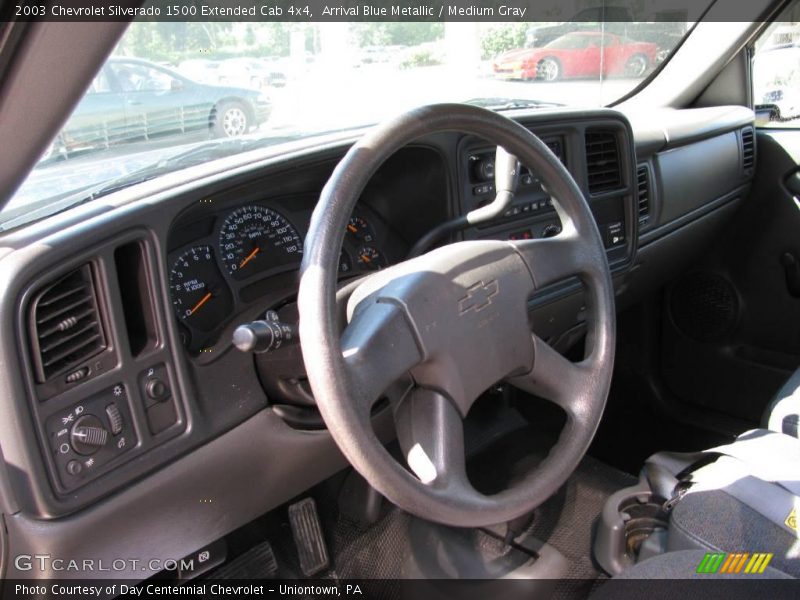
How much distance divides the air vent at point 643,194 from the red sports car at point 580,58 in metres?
0.42

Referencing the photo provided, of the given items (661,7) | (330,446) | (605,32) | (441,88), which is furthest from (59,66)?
(661,7)

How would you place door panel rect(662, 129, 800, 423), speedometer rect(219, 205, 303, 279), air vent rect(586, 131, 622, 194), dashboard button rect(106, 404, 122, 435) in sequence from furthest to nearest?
door panel rect(662, 129, 800, 423) < air vent rect(586, 131, 622, 194) < speedometer rect(219, 205, 303, 279) < dashboard button rect(106, 404, 122, 435)

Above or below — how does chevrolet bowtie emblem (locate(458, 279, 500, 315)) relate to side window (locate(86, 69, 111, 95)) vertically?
below

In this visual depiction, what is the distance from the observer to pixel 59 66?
38.8 inches

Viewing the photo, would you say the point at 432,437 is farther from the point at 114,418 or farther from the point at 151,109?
the point at 151,109

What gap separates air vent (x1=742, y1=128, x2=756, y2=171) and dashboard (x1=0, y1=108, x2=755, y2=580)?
39.2 inches

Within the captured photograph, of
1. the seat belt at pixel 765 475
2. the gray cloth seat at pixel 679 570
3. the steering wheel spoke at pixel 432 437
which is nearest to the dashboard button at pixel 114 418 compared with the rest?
the steering wheel spoke at pixel 432 437

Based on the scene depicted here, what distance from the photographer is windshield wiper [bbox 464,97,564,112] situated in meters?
2.18

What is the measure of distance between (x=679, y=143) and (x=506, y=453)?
3.87 ft

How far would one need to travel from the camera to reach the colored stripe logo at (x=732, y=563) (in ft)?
3.85

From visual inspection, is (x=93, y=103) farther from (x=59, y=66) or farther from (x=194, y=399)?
(x=194, y=399)

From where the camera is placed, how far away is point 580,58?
8.46 ft

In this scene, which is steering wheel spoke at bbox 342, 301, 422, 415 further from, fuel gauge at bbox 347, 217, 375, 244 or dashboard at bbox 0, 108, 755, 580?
fuel gauge at bbox 347, 217, 375, 244

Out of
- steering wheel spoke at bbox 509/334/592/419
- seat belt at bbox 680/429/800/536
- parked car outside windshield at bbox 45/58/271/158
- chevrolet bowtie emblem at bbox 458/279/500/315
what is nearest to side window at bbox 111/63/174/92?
parked car outside windshield at bbox 45/58/271/158
